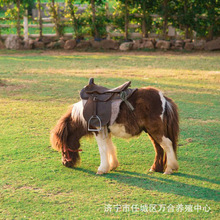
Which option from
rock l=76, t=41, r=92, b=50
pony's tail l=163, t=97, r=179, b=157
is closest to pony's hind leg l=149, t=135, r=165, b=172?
pony's tail l=163, t=97, r=179, b=157

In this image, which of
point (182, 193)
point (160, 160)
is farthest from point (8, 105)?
point (182, 193)

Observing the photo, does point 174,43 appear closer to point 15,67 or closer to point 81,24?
point 81,24

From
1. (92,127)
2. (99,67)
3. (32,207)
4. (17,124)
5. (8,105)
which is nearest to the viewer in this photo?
(32,207)

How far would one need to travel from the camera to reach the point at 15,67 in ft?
41.3

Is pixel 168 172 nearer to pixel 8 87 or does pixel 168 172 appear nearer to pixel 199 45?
pixel 8 87

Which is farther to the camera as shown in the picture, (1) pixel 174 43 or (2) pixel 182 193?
(1) pixel 174 43

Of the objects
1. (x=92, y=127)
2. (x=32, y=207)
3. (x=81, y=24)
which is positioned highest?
(x=81, y=24)

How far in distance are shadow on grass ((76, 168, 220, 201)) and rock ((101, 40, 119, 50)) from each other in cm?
1265

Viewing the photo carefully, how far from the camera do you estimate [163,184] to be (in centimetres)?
448

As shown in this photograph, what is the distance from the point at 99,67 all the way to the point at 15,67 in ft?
8.98

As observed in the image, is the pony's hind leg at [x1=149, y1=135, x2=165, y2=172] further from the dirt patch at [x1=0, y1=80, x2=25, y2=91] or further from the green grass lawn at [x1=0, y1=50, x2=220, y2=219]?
the dirt patch at [x1=0, y1=80, x2=25, y2=91]

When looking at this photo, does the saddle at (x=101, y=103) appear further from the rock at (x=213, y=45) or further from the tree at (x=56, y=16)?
the tree at (x=56, y=16)

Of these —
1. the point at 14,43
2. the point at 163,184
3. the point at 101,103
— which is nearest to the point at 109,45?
the point at 14,43

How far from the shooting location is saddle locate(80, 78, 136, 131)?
4648 millimetres
